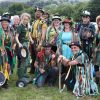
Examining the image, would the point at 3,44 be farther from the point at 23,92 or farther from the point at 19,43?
the point at 23,92

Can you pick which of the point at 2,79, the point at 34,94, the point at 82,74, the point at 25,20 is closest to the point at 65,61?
the point at 82,74

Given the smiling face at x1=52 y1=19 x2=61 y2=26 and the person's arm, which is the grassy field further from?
the smiling face at x1=52 y1=19 x2=61 y2=26

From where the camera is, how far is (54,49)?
31.1 ft

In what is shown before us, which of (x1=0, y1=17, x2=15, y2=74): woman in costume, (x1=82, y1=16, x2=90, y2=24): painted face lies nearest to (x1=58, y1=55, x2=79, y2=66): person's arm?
(x1=82, y1=16, x2=90, y2=24): painted face

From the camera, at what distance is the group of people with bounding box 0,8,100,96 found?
8531 mm

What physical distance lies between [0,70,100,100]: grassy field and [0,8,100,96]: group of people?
19 cm

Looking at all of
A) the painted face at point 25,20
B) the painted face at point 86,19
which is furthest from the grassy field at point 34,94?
the painted face at point 86,19

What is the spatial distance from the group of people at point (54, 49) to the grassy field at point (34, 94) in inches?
7.6

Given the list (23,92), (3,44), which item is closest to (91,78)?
(23,92)

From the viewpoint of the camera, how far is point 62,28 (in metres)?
9.12

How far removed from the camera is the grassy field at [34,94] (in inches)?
325

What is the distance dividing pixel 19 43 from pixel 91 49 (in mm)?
1757

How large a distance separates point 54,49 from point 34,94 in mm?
1469

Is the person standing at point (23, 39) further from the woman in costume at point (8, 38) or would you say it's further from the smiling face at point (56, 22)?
the smiling face at point (56, 22)
